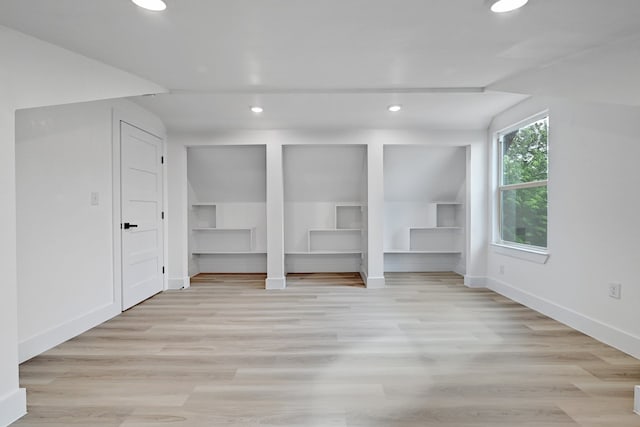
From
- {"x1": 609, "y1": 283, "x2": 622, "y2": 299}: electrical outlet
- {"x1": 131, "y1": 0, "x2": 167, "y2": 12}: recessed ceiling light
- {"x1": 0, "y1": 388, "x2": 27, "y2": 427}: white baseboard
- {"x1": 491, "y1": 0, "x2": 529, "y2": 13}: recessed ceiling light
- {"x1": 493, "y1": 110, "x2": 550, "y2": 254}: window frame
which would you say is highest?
{"x1": 131, "y1": 0, "x2": 167, "y2": 12}: recessed ceiling light

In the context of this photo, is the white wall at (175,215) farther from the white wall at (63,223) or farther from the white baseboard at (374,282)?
the white baseboard at (374,282)

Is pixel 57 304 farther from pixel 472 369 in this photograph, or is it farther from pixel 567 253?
pixel 567 253

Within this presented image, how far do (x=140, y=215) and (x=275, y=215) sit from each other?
5.40 ft

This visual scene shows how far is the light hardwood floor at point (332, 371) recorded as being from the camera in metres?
1.80

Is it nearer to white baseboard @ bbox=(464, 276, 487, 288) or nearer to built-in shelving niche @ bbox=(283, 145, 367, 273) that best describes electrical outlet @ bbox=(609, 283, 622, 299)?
white baseboard @ bbox=(464, 276, 487, 288)

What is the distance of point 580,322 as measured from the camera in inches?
117

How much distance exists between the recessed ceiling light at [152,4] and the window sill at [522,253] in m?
3.80

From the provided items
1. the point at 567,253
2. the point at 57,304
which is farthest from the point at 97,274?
the point at 567,253

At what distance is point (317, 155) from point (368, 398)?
3646mm

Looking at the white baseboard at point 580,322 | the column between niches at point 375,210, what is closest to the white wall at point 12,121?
the column between niches at point 375,210

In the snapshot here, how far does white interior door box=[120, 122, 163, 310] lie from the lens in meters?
3.64

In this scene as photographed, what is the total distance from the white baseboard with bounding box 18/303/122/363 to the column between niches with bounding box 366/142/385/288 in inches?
120

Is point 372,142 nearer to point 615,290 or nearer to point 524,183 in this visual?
point 524,183

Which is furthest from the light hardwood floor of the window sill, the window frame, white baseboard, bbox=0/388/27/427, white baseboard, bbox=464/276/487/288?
white baseboard, bbox=464/276/487/288
